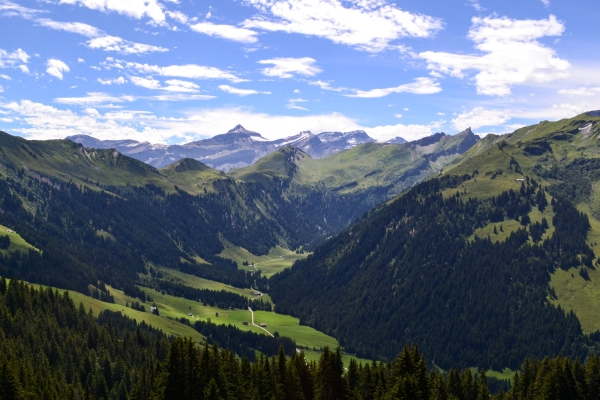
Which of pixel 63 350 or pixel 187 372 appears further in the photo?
pixel 63 350

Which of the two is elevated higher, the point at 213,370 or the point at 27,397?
the point at 213,370

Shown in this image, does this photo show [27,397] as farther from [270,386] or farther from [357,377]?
[357,377]

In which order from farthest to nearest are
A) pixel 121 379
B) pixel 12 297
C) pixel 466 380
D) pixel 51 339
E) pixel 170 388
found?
pixel 12 297 < pixel 51 339 < pixel 121 379 < pixel 466 380 < pixel 170 388

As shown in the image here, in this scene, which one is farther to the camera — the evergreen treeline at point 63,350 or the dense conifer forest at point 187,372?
the evergreen treeline at point 63,350

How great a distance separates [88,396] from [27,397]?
116 ft

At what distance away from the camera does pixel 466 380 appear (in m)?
118

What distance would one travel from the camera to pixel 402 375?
82.2 metres

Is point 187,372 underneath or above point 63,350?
above

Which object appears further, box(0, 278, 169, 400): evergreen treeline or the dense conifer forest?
box(0, 278, 169, 400): evergreen treeline

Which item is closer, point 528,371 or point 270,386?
point 270,386

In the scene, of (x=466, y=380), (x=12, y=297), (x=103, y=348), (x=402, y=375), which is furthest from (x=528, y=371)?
(x=12, y=297)

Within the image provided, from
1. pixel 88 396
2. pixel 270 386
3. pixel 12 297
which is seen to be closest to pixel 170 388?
pixel 270 386

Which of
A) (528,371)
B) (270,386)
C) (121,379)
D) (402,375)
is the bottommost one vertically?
(121,379)

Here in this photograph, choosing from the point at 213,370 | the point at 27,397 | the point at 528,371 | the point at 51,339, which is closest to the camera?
the point at 213,370
